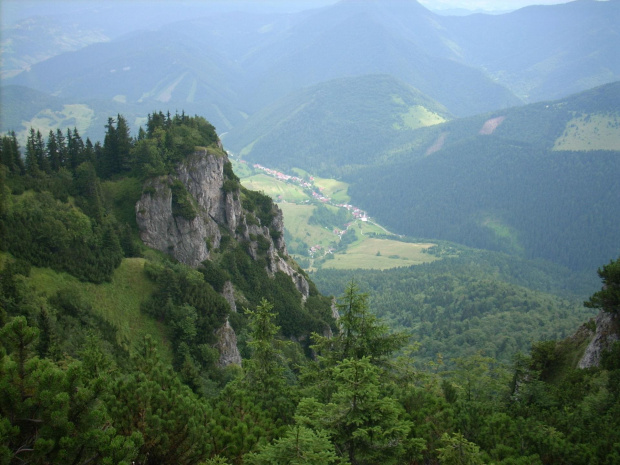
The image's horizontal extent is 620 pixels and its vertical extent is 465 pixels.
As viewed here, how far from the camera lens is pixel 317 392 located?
93.1ft

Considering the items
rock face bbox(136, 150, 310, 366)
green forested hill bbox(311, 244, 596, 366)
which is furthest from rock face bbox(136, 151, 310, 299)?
green forested hill bbox(311, 244, 596, 366)

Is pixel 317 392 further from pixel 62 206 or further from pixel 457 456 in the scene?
pixel 62 206

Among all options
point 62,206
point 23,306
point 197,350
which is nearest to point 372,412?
point 23,306

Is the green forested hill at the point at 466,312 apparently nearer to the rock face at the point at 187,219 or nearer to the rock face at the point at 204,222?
the rock face at the point at 204,222

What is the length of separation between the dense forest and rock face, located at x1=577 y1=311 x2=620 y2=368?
1.74 meters

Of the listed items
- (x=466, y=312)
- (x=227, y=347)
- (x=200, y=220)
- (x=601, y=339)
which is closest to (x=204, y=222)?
(x=200, y=220)

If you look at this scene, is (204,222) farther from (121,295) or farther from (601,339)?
(601,339)

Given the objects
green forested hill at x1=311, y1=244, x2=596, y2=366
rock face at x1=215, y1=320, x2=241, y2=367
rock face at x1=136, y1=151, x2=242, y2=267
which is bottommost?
green forested hill at x1=311, y1=244, x2=596, y2=366

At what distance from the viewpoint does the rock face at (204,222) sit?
73.0 metres

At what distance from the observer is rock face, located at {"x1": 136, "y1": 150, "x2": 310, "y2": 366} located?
2874 inches

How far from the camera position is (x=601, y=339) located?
43344mm

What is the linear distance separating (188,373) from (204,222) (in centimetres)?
4799

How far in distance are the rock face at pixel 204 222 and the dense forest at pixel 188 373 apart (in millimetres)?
2296

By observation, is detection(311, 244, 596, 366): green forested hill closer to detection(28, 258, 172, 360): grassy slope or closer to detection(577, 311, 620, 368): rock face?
detection(577, 311, 620, 368): rock face
